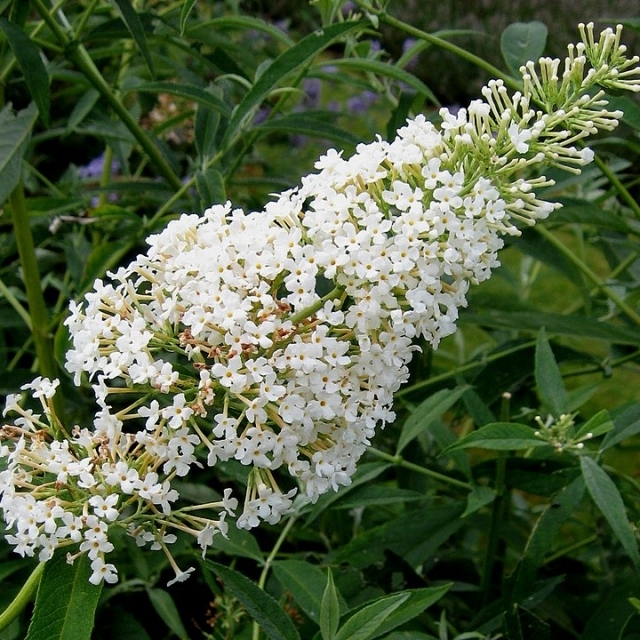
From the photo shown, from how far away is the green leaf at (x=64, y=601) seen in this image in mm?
952

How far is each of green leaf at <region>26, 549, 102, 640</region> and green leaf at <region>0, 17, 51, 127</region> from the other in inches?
29.4

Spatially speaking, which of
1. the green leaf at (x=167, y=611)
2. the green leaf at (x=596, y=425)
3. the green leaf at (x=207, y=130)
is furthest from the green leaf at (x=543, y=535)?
the green leaf at (x=207, y=130)

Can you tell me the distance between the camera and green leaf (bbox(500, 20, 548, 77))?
1.55 m

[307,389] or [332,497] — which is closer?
[307,389]

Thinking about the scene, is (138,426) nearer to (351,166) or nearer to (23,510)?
(23,510)

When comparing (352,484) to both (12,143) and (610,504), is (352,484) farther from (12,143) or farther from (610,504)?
(12,143)

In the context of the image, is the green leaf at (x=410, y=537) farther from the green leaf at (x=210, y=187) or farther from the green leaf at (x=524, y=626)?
the green leaf at (x=210, y=187)

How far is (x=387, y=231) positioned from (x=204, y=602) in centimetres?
116

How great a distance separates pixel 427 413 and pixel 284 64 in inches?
23.7

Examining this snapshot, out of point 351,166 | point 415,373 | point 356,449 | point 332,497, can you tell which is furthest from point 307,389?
point 415,373

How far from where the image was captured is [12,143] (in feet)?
4.73

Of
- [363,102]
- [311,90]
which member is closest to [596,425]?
[311,90]

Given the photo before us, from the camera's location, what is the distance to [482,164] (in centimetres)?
101

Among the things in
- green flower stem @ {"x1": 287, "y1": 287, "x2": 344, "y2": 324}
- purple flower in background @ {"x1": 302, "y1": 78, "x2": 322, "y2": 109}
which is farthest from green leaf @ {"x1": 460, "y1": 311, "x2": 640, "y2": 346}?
purple flower in background @ {"x1": 302, "y1": 78, "x2": 322, "y2": 109}
